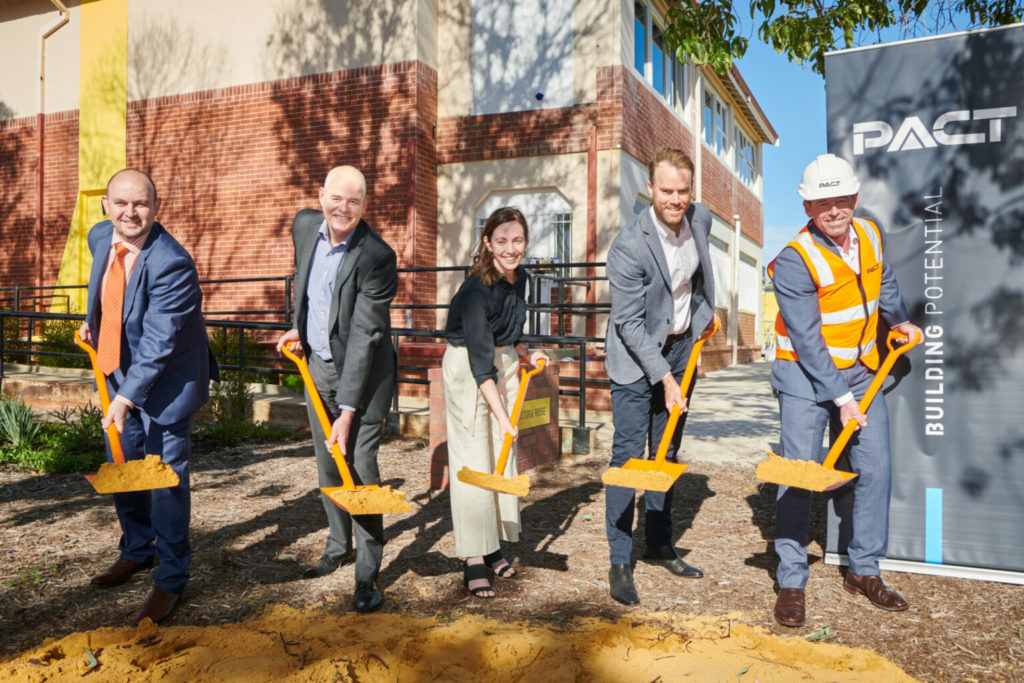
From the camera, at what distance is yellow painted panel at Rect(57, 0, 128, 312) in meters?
13.8

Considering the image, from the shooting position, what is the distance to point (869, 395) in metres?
3.37

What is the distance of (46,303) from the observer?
14.5 meters

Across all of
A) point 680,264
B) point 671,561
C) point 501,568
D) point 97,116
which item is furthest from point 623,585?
point 97,116

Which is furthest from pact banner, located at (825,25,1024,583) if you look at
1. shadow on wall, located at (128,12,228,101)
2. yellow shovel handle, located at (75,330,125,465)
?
shadow on wall, located at (128,12,228,101)

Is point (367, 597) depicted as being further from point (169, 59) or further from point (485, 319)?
point (169, 59)

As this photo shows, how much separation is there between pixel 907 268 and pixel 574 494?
9.03 feet

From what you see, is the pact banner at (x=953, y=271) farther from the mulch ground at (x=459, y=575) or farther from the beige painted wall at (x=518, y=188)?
the beige painted wall at (x=518, y=188)

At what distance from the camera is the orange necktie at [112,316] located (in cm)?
333

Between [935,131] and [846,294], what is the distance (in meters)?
1.11

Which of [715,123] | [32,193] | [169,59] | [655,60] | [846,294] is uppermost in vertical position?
[715,123]

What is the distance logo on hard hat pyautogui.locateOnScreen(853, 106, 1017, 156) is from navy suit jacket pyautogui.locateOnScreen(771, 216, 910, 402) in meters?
0.83

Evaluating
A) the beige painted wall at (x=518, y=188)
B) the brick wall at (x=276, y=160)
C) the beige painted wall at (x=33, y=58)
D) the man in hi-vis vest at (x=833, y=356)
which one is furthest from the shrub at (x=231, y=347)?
the man in hi-vis vest at (x=833, y=356)

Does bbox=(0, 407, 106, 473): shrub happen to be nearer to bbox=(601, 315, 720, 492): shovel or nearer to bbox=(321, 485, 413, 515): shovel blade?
bbox=(321, 485, 413, 515): shovel blade

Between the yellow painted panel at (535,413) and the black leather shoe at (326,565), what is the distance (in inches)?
83.7
